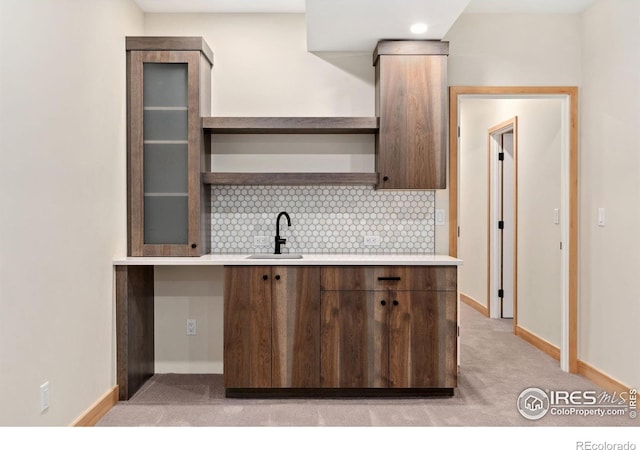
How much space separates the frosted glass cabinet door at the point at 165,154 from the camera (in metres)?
3.57

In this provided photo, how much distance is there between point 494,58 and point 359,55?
98 cm

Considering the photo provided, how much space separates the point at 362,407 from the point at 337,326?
505mm

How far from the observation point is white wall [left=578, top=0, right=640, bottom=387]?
3.19m

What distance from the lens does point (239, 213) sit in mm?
3889

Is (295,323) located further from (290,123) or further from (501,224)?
(501,224)

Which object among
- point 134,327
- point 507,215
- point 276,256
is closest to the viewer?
point 134,327

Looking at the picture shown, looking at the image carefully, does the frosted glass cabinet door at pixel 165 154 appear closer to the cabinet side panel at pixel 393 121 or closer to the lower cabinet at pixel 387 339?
the lower cabinet at pixel 387 339

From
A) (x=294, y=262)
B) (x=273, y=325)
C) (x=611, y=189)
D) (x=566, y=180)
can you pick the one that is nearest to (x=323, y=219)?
(x=294, y=262)

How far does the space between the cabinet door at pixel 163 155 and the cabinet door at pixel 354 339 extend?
1017mm

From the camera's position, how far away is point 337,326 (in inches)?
132

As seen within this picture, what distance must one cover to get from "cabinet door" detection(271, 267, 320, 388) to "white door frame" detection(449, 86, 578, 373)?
117 cm

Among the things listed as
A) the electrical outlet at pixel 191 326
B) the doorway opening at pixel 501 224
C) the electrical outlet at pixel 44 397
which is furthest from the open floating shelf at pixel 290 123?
the doorway opening at pixel 501 224

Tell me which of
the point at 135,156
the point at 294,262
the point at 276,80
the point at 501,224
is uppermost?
the point at 276,80
